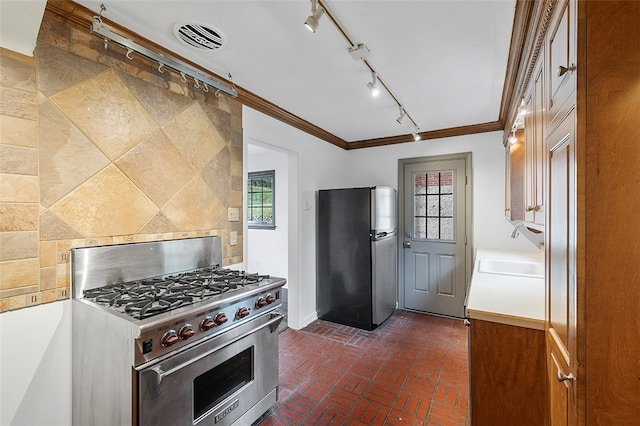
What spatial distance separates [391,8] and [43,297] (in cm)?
229

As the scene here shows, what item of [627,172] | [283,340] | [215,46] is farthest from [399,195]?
[627,172]

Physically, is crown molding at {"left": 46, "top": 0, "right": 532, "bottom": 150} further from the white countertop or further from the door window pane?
the white countertop

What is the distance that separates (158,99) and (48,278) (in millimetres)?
Result: 1225

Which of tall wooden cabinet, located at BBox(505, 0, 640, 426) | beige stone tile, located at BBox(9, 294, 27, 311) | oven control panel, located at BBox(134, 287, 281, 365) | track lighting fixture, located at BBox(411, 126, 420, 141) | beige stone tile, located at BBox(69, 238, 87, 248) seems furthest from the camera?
track lighting fixture, located at BBox(411, 126, 420, 141)

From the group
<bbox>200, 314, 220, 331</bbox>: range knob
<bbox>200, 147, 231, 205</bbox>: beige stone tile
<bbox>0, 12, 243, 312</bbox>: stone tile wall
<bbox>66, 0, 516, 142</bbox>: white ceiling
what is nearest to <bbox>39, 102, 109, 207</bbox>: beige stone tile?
<bbox>0, 12, 243, 312</bbox>: stone tile wall

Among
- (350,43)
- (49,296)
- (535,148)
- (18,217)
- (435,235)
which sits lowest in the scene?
(49,296)

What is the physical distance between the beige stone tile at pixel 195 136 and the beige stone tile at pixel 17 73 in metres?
0.68

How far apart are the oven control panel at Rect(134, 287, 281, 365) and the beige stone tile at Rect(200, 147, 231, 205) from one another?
0.95 m

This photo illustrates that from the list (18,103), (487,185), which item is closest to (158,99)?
(18,103)

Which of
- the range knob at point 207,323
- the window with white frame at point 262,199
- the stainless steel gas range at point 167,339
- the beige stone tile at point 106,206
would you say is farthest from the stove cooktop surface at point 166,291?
the window with white frame at point 262,199

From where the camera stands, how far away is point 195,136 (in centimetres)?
223

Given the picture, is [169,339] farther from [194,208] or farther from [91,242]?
[194,208]

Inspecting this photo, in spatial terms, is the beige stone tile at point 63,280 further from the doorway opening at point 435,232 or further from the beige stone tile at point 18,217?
the doorway opening at point 435,232

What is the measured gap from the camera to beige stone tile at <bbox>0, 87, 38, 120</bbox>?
1.37 metres
